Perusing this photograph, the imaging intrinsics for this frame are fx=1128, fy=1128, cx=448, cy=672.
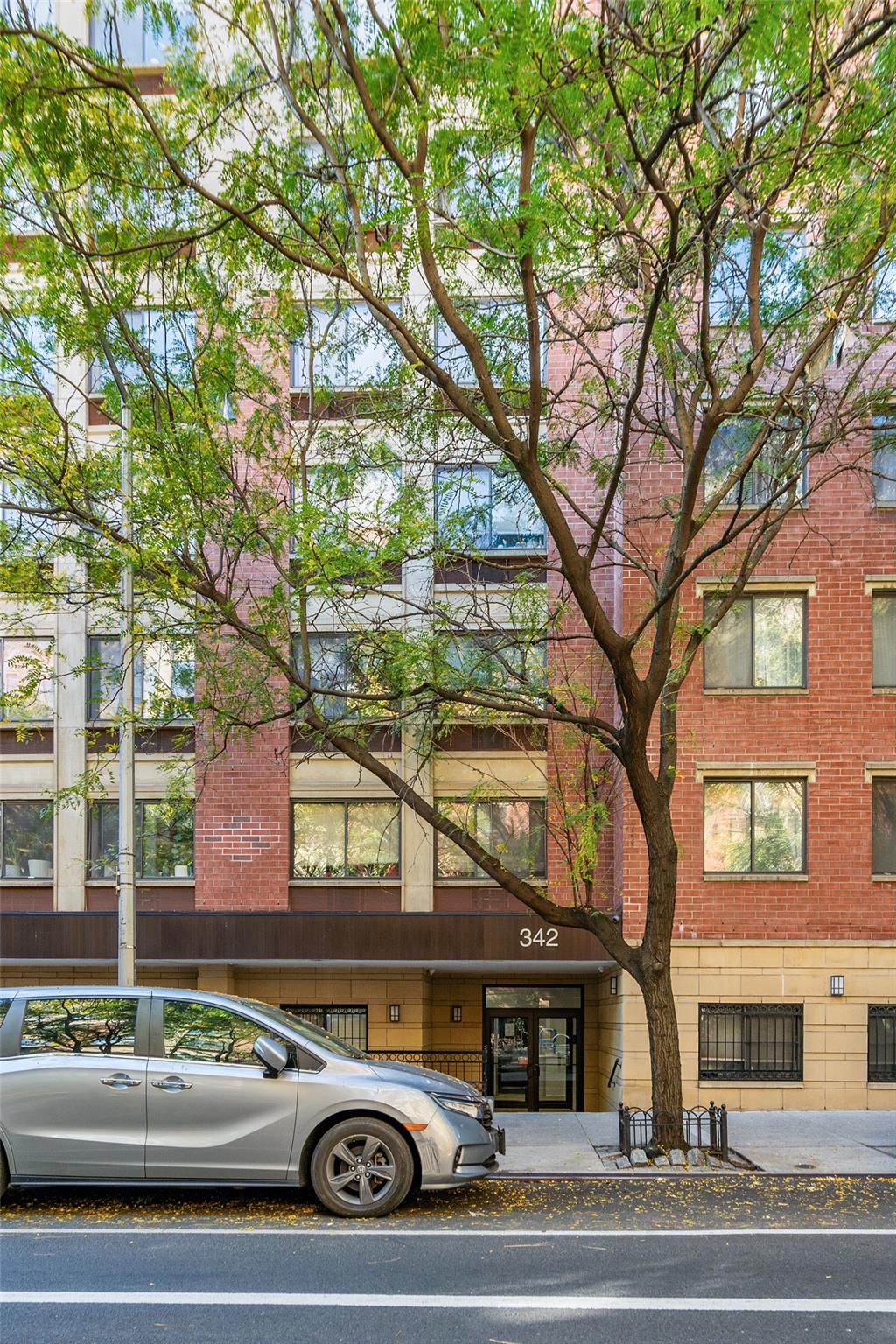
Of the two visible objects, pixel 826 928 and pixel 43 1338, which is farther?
pixel 826 928

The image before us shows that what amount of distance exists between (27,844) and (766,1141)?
1262cm

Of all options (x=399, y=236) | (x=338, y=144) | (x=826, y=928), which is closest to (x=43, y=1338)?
(x=399, y=236)

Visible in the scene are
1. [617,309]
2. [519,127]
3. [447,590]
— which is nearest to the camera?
[519,127]

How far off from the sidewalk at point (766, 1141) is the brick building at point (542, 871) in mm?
1703

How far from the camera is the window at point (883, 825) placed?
17047mm

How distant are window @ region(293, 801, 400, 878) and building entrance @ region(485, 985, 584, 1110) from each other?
324 cm

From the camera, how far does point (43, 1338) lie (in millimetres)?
5363

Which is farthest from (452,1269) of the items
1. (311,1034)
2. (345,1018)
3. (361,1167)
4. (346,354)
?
(345,1018)

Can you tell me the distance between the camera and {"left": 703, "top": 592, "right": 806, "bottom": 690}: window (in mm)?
17359

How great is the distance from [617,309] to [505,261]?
6.03 m

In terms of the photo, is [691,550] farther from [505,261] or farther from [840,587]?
[505,261]

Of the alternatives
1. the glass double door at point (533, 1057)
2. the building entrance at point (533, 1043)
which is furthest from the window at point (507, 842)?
the glass double door at point (533, 1057)

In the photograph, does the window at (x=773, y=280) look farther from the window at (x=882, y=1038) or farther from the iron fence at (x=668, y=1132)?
the window at (x=882, y=1038)

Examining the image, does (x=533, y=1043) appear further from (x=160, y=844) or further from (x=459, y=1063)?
(x=160, y=844)
